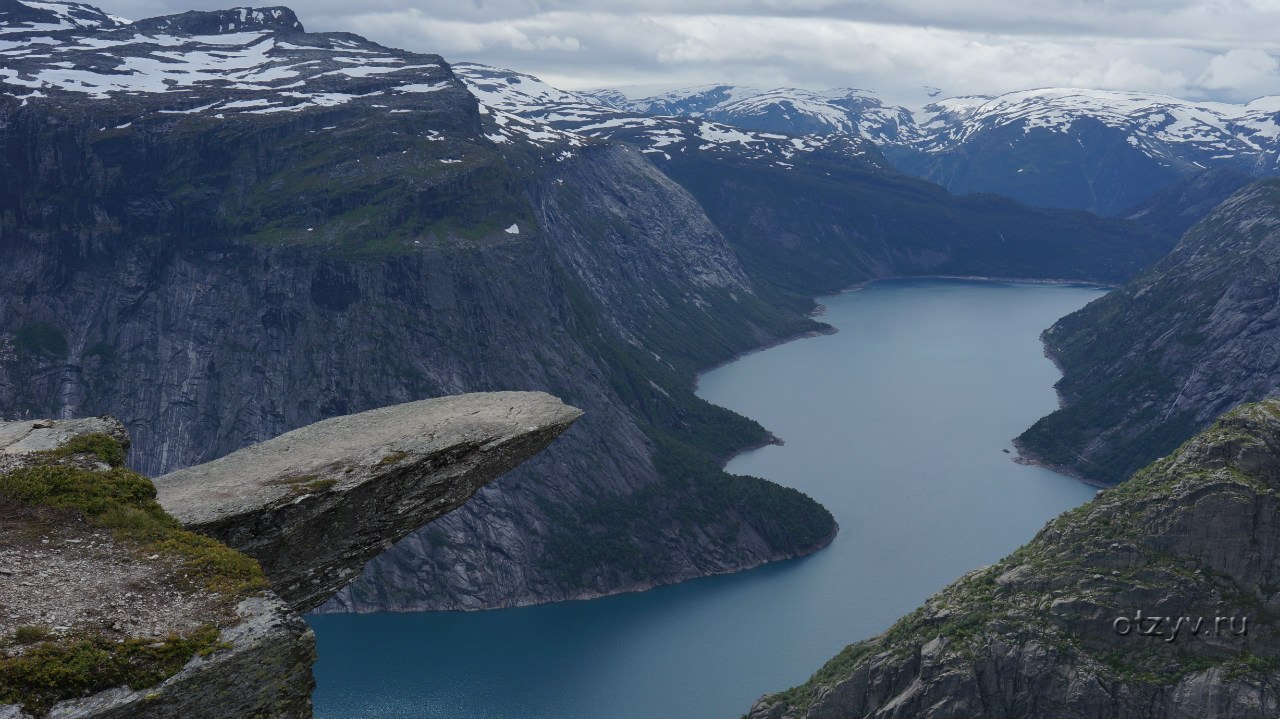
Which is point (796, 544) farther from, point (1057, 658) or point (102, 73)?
point (102, 73)

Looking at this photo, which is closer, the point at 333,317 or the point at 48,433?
the point at 48,433

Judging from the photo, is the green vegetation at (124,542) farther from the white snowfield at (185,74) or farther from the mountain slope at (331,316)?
the white snowfield at (185,74)

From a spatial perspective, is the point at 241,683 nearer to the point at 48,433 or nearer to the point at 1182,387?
the point at 48,433

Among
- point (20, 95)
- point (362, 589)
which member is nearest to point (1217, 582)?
point (362, 589)

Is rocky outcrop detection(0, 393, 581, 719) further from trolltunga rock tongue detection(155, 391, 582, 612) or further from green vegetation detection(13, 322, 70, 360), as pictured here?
green vegetation detection(13, 322, 70, 360)

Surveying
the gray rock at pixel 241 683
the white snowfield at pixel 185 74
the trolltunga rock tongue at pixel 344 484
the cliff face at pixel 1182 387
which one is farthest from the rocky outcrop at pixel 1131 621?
the white snowfield at pixel 185 74

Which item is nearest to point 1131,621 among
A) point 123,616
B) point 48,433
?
point 48,433
